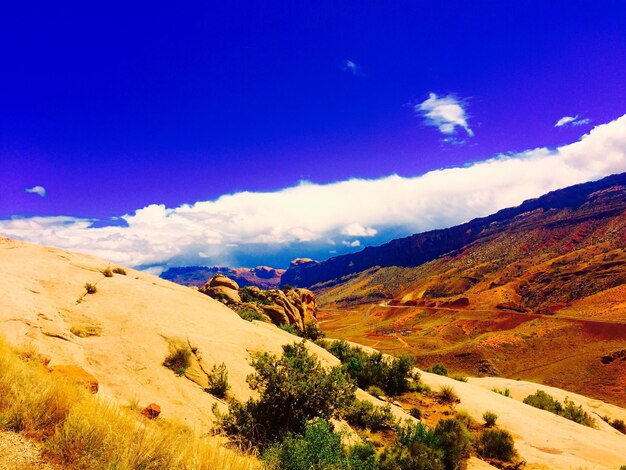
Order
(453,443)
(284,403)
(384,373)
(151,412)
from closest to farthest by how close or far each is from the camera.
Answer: (151,412)
(284,403)
(453,443)
(384,373)

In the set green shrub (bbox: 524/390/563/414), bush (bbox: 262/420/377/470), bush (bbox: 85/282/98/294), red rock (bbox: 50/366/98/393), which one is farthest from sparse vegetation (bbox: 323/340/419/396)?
red rock (bbox: 50/366/98/393)

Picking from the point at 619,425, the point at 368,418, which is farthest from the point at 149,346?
the point at 619,425

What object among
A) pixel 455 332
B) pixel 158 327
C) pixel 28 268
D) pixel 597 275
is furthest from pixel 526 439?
pixel 597 275

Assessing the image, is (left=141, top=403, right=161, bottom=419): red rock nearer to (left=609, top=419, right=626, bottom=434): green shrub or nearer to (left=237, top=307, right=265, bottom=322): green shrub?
(left=237, top=307, right=265, bottom=322): green shrub

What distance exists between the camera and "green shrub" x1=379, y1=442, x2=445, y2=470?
9539 millimetres

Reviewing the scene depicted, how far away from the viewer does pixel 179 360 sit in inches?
446

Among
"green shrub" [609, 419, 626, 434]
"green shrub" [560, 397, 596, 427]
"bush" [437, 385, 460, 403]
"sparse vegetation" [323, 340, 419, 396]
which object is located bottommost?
"green shrub" [609, 419, 626, 434]

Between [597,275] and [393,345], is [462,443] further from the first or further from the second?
[597,275]

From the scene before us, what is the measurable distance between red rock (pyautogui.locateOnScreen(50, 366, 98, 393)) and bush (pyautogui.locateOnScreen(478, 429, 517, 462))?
43.2ft

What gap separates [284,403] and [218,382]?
255 cm

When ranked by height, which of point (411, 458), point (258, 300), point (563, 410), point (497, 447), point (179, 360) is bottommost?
point (563, 410)

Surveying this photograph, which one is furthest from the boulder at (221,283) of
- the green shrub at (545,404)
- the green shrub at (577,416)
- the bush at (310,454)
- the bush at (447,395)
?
the bush at (310,454)

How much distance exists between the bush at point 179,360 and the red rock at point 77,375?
314cm

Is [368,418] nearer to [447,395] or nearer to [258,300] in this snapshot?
[447,395]
